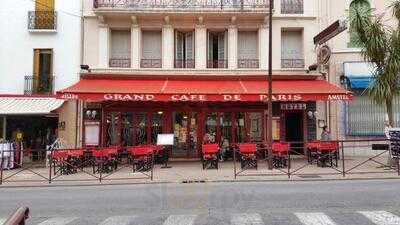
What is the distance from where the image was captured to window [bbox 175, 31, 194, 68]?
81.8ft

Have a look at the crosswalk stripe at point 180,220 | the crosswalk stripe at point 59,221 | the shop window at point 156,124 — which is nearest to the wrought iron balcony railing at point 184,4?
the shop window at point 156,124

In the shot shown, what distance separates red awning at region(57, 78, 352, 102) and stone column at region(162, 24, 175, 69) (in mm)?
1044

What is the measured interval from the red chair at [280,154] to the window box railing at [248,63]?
6.18 meters

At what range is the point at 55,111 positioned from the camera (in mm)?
23594

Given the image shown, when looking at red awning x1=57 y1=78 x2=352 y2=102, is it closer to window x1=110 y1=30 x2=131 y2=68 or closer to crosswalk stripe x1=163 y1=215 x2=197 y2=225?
window x1=110 y1=30 x2=131 y2=68

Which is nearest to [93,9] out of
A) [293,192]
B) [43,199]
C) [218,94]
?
[218,94]

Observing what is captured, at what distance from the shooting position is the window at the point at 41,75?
946 inches

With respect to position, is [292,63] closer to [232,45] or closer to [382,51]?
[232,45]

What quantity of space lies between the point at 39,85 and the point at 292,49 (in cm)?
1216

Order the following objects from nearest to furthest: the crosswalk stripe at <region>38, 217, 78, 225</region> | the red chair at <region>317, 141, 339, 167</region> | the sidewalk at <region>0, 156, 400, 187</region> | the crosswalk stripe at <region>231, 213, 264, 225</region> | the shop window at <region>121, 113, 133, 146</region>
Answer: the crosswalk stripe at <region>231, 213, 264, 225</region>
the crosswalk stripe at <region>38, 217, 78, 225</region>
the sidewalk at <region>0, 156, 400, 187</region>
the red chair at <region>317, 141, 339, 167</region>
the shop window at <region>121, 113, 133, 146</region>

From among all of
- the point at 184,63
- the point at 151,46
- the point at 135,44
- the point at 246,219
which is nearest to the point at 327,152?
the point at 184,63

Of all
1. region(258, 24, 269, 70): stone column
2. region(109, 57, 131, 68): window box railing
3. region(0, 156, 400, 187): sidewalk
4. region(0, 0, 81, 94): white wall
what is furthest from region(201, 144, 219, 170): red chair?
region(0, 0, 81, 94): white wall

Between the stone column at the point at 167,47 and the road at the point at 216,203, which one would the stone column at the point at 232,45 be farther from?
the road at the point at 216,203

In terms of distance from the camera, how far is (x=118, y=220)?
369 inches
